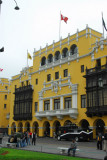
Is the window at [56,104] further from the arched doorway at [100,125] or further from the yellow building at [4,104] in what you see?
the yellow building at [4,104]

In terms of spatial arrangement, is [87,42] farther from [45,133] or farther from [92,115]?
[45,133]

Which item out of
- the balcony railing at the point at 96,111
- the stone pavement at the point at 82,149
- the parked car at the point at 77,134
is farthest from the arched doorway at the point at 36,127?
the stone pavement at the point at 82,149

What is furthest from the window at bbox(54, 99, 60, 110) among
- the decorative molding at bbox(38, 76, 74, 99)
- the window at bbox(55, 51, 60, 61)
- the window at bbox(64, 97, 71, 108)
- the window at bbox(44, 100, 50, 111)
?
the window at bbox(55, 51, 60, 61)

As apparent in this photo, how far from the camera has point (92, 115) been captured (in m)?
36.8

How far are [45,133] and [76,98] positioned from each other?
12352 mm

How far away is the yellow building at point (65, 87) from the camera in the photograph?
122 feet

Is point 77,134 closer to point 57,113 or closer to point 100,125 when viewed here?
point 100,125

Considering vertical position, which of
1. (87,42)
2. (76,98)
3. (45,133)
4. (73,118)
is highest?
(87,42)

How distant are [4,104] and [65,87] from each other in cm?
3423

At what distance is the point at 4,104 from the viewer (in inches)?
2840

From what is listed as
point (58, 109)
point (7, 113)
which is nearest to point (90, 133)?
point (58, 109)

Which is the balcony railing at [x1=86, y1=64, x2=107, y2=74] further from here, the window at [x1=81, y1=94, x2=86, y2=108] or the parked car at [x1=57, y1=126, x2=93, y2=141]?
the parked car at [x1=57, y1=126, x2=93, y2=141]

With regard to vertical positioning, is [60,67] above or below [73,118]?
above

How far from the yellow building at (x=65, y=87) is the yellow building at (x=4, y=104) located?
43.5 feet
